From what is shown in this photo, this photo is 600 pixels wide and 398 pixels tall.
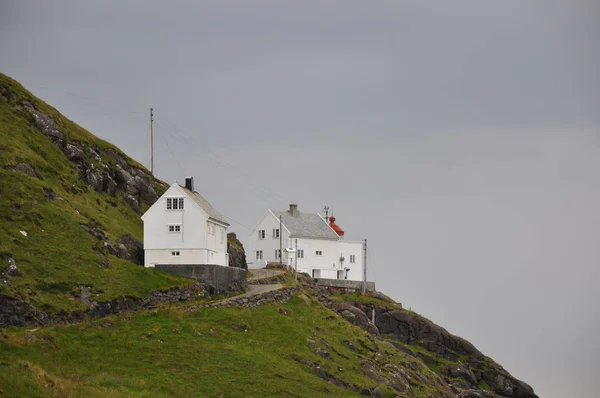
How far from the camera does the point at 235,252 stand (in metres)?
97.6

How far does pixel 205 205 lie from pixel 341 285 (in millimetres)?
31608

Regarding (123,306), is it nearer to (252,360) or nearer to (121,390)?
(252,360)

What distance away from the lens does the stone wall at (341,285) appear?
365 feet

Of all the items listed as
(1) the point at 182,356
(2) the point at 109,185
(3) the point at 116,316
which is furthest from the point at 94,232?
(1) the point at 182,356

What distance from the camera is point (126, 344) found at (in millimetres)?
65438


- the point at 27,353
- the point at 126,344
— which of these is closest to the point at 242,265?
the point at 126,344

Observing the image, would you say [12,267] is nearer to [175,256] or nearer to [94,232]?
[94,232]

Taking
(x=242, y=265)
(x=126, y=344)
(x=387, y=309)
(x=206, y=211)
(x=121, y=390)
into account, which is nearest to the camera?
(x=121, y=390)

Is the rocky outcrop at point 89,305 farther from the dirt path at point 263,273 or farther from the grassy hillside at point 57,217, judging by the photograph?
the dirt path at point 263,273

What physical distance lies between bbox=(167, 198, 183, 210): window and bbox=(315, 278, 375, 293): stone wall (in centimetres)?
3074

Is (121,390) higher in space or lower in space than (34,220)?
lower

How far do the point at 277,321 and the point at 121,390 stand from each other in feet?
64.0

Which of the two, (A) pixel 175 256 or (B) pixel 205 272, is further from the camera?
(A) pixel 175 256

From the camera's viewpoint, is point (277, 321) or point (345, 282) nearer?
point (277, 321)
